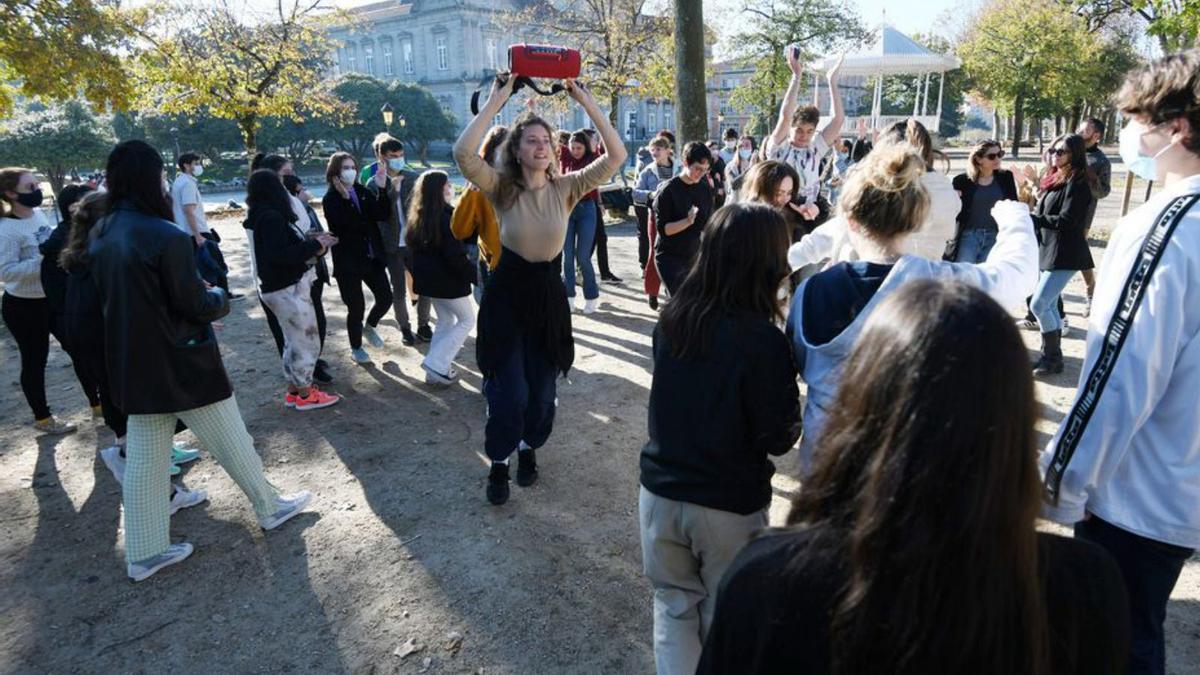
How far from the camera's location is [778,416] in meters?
1.93

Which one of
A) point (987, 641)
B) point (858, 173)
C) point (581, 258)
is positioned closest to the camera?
point (987, 641)

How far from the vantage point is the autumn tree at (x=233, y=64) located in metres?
16.6

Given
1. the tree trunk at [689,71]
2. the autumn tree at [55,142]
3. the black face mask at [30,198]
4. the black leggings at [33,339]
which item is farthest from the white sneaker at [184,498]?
the autumn tree at [55,142]

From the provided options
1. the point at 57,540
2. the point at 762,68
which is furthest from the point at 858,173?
the point at 762,68

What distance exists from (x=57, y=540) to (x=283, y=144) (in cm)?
4113

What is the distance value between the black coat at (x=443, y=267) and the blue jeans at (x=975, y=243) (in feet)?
13.6

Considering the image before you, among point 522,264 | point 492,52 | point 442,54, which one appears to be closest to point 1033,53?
point 522,264

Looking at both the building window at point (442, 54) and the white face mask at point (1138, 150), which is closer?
the white face mask at point (1138, 150)

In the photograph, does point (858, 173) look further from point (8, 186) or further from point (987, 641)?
point (8, 186)

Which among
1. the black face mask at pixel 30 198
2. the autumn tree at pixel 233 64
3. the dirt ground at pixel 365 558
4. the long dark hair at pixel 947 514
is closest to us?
the long dark hair at pixel 947 514

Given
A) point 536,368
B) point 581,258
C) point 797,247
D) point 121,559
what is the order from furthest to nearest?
1. point 581,258
2. point 536,368
3. point 121,559
4. point 797,247

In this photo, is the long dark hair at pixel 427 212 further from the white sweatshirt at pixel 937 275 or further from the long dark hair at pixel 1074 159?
the long dark hair at pixel 1074 159

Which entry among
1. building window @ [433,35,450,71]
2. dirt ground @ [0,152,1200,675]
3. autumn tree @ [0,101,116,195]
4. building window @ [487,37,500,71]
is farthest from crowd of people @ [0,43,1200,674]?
building window @ [433,35,450,71]

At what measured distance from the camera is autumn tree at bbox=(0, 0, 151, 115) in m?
10.0
